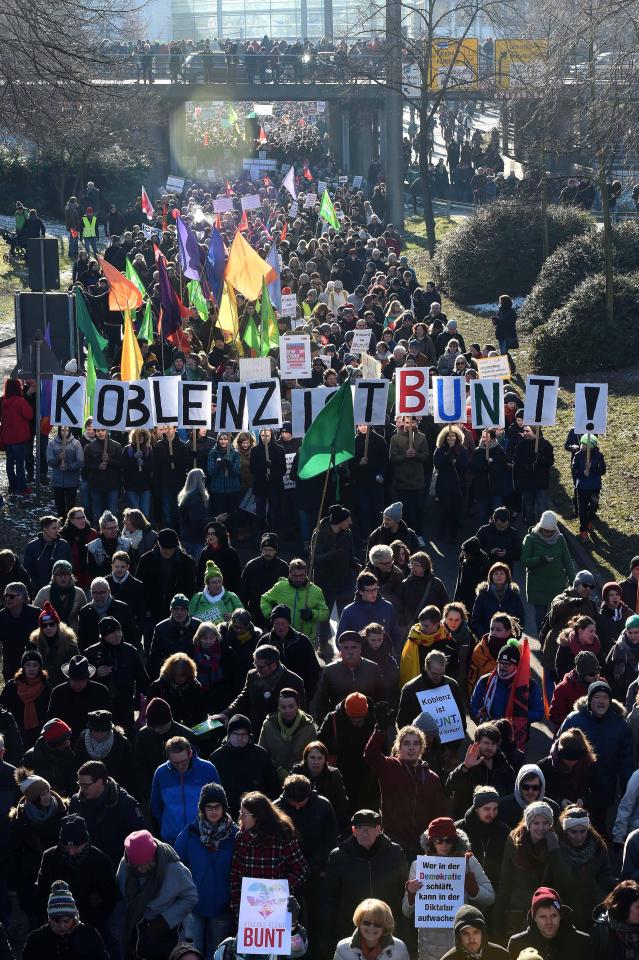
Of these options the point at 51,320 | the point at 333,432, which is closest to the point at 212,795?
the point at 333,432

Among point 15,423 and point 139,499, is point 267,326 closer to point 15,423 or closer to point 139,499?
point 15,423

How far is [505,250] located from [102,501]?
60.9 feet

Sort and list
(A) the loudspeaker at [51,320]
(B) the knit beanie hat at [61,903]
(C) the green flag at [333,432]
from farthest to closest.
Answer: (A) the loudspeaker at [51,320] < (C) the green flag at [333,432] < (B) the knit beanie hat at [61,903]

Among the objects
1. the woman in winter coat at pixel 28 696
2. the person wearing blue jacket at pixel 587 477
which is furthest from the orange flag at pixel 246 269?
the woman in winter coat at pixel 28 696

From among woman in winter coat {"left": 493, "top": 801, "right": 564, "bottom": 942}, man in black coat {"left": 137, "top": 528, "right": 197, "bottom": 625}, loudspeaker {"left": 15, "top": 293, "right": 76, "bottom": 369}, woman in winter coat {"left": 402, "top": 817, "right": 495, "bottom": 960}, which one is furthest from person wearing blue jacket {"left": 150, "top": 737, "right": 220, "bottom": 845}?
loudspeaker {"left": 15, "top": 293, "right": 76, "bottom": 369}

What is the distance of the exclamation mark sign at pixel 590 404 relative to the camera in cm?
1589

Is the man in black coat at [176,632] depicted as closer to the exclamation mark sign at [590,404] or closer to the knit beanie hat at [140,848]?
the knit beanie hat at [140,848]

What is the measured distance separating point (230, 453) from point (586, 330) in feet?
36.1

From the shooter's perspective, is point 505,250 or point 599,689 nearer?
point 599,689

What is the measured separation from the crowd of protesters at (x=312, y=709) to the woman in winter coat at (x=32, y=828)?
14 mm

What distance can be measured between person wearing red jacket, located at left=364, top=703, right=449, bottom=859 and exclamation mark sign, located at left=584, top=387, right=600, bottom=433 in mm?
7811

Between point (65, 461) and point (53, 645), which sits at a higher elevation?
point (65, 461)

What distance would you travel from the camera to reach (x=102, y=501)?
16344 mm

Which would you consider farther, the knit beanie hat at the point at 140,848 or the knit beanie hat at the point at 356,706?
the knit beanie hat at the point at 356,706
